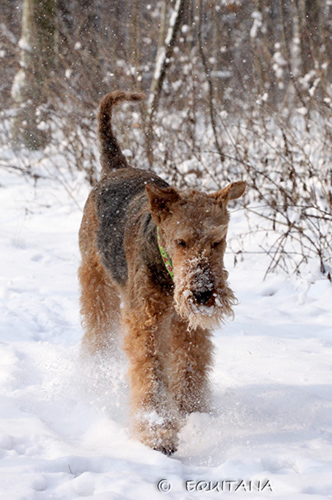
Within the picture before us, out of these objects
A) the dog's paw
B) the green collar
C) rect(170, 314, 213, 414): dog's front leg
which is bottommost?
the dog's paw

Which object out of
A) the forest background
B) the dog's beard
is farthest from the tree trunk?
the dog's beard

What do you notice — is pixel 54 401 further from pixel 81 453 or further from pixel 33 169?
pixel 33 169

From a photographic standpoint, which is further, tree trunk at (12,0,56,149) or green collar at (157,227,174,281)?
tree trunk at (12,0,56,149)

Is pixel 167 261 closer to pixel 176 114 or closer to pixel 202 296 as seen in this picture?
pixel 202 296

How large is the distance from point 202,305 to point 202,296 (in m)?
0.04

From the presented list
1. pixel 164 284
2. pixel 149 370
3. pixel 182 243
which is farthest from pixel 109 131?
pixel 149 370

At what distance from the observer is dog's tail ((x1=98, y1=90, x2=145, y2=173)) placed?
3363 mm

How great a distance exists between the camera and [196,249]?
206 cm

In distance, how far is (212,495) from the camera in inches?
68.6

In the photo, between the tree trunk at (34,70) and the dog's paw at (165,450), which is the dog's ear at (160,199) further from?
the tree trunk at (34,70)

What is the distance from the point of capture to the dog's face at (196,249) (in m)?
2.01

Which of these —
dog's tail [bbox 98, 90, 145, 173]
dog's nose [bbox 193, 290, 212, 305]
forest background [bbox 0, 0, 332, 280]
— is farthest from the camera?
forest background [bbox 0, 0, 332, 280]

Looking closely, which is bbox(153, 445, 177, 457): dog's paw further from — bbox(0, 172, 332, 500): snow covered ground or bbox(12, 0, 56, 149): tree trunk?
bbox(12, 0, 56, 149): tree trunk

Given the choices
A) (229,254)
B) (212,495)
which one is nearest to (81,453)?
(212,495)
